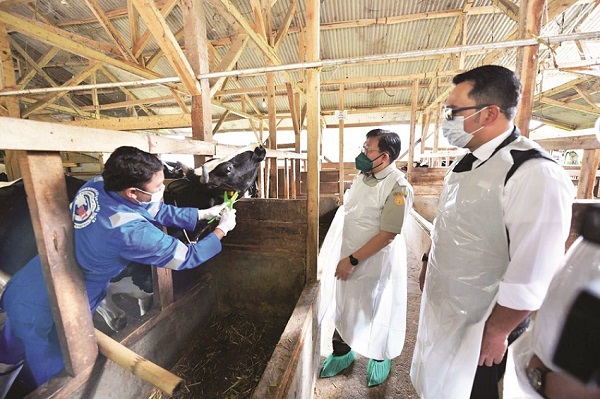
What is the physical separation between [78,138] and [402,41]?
7.17 metres

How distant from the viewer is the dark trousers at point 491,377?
4.45 ft

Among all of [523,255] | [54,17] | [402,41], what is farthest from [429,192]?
[54,17]

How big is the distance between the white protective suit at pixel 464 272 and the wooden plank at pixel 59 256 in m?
2.03

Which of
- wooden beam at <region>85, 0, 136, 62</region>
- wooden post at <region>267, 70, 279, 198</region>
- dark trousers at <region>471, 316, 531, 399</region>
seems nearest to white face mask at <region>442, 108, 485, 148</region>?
dark trousers at <region>471, 316, 531, 399</region>

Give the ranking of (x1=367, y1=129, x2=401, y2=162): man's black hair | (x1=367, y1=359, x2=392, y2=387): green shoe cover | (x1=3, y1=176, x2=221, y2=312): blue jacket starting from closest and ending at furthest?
(x1=3, y1=176, x2=221, y2=312): blue jacket
(x1=367, y1=129, x2=401, y2=162): man's black hair
(x1=367, y1=359, x2=392, y2=387): green shoe cover

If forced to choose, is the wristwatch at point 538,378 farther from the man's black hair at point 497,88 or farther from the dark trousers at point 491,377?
the man's black hair at point 497,88

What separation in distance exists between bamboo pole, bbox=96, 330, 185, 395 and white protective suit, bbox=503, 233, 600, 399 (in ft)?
4.50

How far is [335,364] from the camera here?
95.0 inches

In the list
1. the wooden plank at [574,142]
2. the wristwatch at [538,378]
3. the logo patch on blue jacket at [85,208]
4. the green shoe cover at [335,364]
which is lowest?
the green shoe cover at [335,364]

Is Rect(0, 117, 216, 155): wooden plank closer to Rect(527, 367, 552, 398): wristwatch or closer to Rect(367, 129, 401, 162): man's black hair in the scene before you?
Rect(367, 129, 401, 162): man's black hair

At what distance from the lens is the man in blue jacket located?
1.39m

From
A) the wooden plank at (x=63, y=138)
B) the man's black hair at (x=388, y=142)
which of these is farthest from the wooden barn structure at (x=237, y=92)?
the man's black hair at (x=388, y=142)

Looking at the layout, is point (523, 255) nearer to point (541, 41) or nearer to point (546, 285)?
point (546, 285)

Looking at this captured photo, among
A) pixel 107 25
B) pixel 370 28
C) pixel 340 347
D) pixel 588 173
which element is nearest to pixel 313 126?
pixel 340 347
